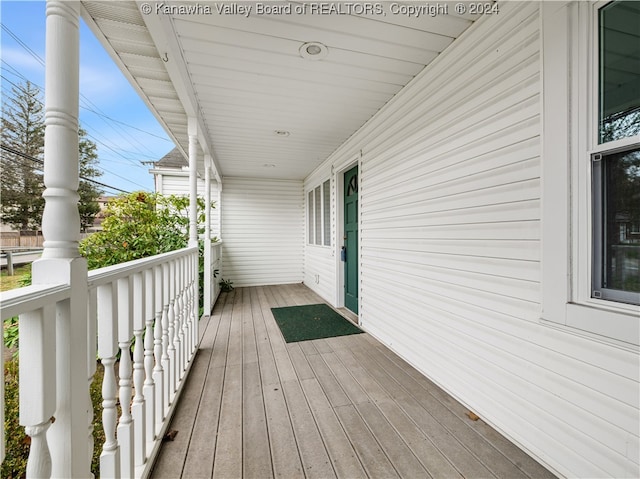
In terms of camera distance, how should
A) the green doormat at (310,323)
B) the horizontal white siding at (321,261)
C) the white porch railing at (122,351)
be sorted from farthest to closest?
the horizontal white siding at (321,261), the green doormat at (310,323), the white porch railing at (122,351)

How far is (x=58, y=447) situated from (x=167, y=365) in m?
1.10

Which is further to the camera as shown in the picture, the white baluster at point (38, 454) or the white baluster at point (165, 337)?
the white baluster at point (165, 337)

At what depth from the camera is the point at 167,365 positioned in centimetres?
188

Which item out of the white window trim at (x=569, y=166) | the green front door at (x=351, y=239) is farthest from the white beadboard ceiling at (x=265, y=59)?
the green front door at (x=351, y=239)

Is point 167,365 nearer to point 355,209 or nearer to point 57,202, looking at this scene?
point 57,202

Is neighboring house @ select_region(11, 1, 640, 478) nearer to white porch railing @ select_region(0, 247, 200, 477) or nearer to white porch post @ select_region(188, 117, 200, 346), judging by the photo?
white porch post @ select_region(188, 117, 200, 346)

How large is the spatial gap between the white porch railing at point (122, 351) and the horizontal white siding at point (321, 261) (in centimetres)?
257

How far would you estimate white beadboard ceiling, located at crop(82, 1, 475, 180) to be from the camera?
1.75m

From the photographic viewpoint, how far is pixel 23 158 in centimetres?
95

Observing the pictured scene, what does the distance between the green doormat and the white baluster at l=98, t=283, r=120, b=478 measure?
6.81 ft

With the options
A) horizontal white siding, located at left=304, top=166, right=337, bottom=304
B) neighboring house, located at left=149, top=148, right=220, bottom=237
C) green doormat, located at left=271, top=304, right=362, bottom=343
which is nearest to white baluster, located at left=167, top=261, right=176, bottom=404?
green doormat, located at left=271, top=304, right=362, bottom=343

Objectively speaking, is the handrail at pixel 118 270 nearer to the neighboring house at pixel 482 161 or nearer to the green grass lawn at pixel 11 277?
the green grass lawn at pixel 11 277

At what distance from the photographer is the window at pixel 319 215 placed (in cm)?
516

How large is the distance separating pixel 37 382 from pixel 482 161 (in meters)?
2.27
